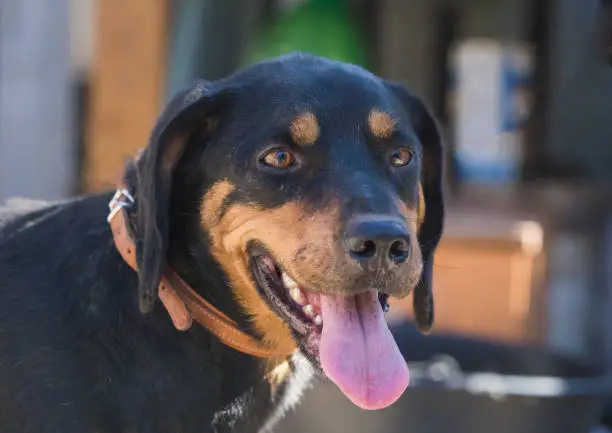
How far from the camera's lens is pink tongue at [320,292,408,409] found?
2.49 m

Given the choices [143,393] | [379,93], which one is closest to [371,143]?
[379,93]

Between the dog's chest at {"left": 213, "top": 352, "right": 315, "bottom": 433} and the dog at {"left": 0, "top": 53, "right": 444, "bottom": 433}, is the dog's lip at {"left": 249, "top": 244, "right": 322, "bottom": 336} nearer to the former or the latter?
the dog at {"left": 0, "top": 53, "right": 444, "bottom": 433}

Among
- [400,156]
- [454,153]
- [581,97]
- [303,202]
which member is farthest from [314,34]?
[303,202]

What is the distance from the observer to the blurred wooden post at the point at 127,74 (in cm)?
590

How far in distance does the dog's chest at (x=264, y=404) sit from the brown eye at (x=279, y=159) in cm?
56

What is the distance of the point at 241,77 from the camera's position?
2797 millimetres

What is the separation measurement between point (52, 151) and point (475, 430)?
10.7 feet

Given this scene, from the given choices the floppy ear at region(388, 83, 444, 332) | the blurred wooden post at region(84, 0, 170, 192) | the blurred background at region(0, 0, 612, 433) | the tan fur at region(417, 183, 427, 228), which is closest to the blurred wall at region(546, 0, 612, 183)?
the blurred background at region(0, 0, 612, 433)

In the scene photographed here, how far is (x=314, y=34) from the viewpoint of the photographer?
6.77 m

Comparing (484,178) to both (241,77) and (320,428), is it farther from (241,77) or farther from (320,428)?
(241,77)

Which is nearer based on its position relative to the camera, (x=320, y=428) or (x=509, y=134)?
(x=320, y=428)

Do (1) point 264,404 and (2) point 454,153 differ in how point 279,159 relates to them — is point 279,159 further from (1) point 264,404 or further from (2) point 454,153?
(2) point 454,153

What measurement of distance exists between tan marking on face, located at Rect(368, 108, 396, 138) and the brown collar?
2.17 feet

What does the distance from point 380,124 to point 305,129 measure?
225 mm
